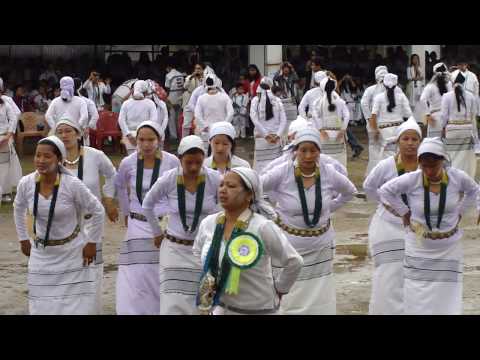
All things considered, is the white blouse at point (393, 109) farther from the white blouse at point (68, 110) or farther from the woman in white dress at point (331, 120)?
the white blouse at point (68, 110)

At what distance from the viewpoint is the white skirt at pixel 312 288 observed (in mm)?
8617

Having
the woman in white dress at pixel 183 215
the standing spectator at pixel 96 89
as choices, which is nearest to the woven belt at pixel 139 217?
the woman in white dress at pixel 183 215

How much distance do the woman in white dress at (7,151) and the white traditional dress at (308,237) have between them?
299 inches

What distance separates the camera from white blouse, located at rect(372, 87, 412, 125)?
54.0ft

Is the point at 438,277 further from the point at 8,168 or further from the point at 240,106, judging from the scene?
the point at 240,106

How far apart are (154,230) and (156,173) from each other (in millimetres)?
664

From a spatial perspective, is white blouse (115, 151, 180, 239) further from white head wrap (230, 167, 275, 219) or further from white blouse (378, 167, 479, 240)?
white head wrap (230, 167, 275, 219)

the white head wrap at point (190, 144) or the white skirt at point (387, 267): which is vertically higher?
the white head wrap at point (190, 144)

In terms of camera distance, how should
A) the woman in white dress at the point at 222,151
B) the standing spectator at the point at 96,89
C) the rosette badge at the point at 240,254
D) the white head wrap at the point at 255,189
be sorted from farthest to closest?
the standing spectator at the point at 96,89 → the woman in white dress at the point at 222,151 → the white head wrap at the point at 255,189 → the rosette badge at the point at 240,254

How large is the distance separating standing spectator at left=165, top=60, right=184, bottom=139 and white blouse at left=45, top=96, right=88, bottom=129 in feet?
24.6

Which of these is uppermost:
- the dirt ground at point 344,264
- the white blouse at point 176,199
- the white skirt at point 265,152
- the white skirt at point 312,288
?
the white blouse at point 176,199

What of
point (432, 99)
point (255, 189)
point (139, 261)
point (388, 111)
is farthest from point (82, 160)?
point (432, 99)

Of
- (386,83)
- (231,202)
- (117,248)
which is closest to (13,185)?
(117,248)

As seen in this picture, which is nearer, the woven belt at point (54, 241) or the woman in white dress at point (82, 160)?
the woven belt at point (54, 241)
